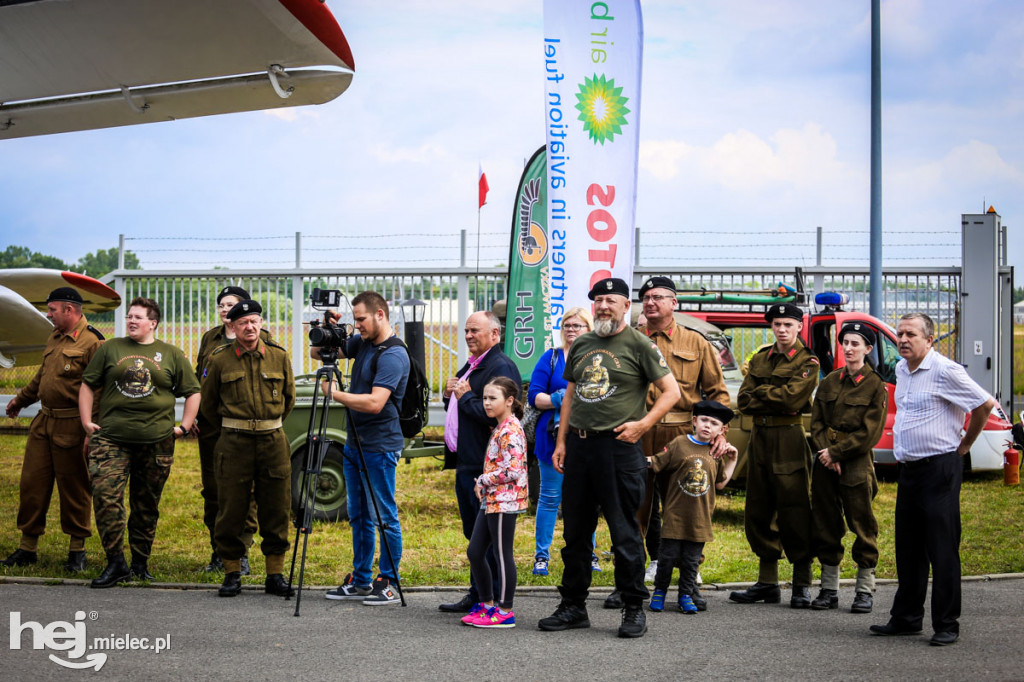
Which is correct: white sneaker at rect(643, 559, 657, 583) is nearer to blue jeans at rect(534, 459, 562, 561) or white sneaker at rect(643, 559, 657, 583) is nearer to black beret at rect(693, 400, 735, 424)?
blue jeans at rect(534, 459, 562, 561)

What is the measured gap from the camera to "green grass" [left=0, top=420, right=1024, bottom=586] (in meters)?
7.46

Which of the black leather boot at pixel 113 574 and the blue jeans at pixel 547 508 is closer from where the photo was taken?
the black leather boot at pixel 113 574

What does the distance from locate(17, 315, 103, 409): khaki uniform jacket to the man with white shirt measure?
5.72 metres

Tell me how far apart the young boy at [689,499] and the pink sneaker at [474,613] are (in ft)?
3.63

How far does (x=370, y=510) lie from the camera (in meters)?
6.77

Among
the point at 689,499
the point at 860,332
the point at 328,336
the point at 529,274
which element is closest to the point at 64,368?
the point at 328,336

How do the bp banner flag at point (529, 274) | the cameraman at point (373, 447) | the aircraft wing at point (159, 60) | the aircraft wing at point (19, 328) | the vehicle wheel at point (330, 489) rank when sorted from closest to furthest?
1. the aircraft wing at point (159, 60)
2. the cameraman at point (373, 447)
3. the vehicle wheel at point (330, 489)
4. the bp banner flag at point (529, 274)
5. the aircraft wing at point (19, 328)

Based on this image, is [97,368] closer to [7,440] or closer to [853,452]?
[853,452]

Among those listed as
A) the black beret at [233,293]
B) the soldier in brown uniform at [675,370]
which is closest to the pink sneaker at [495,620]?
the soldier in brown uniform at [675,370]

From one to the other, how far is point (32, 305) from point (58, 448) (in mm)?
4198

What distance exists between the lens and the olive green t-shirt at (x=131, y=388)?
283 inches

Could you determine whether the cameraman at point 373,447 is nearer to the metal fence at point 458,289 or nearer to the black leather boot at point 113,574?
the black leather boot at point 113,574

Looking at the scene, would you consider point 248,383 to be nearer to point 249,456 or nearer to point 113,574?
point 249,456

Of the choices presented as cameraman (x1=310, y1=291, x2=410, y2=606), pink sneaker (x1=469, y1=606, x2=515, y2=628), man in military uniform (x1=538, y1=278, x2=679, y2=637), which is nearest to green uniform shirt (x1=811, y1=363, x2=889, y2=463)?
man in military uniform (x1=538, y1=278, x2=679, y2=637)
